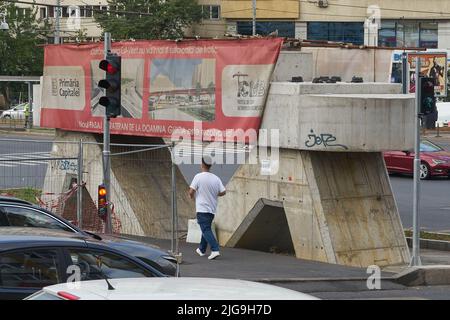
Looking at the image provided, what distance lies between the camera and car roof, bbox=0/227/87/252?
27.3ft

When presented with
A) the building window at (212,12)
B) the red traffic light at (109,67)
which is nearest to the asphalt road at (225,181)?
the red traffic light at (109,67)

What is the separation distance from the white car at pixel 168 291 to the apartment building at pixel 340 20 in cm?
6486

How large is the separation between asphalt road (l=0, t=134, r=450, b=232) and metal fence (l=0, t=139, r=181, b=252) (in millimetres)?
29

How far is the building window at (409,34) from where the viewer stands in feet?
238

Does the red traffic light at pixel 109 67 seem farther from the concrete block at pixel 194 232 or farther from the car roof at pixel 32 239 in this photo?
the car roof at pixel 32 239

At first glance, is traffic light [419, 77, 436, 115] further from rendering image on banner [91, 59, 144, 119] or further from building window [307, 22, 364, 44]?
building window [307, 22, 364, 44]

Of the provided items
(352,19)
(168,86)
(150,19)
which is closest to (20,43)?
(150,19)

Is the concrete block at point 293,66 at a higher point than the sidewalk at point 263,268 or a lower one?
higher

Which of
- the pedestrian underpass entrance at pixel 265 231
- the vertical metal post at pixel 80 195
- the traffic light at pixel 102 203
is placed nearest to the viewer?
the traffic light at pixel 102 203

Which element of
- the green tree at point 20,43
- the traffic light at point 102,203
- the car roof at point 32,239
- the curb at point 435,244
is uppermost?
the green tree at point 20,43

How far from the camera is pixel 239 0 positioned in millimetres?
74250

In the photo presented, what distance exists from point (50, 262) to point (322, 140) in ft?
27.4
